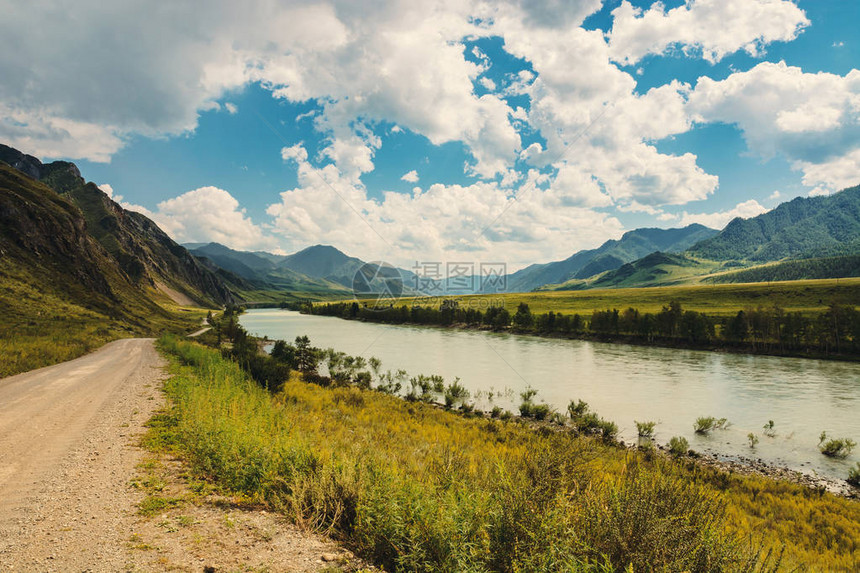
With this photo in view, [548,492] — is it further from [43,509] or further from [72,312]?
[72,312]

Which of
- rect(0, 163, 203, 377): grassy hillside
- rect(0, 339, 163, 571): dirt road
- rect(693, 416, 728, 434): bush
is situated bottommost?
rect(693, 416, 728, 434): bush

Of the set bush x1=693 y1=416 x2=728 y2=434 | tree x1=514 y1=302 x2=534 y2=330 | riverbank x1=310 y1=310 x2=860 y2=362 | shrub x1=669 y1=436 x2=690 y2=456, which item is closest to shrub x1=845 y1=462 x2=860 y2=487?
bush x1=693 y1=416 x2=728 y2=434

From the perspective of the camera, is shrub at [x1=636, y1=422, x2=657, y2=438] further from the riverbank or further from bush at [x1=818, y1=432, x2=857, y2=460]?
the riverbank

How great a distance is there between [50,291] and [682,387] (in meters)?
76.9

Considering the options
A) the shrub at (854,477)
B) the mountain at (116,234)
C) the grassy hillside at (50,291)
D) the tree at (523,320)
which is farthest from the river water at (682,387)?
the mountain at (116,234)

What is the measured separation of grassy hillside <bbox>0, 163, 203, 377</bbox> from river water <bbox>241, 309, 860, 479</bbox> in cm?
3094

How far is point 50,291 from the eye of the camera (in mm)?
45719

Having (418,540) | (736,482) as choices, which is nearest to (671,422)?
(736,482)

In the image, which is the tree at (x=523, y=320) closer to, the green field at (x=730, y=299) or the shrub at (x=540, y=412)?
the green field at (x=730, y=299)

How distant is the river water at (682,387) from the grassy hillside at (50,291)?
1218 inches

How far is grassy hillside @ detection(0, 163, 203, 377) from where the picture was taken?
25091 mm

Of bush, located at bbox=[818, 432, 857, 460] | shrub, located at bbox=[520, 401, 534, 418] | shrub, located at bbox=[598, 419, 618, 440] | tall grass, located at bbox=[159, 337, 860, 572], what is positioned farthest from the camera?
shrub, located at bbox=[520, 401, 534, 418]

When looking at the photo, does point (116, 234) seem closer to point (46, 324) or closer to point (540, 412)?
point (46, 324)

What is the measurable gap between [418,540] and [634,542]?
2.96 meters
